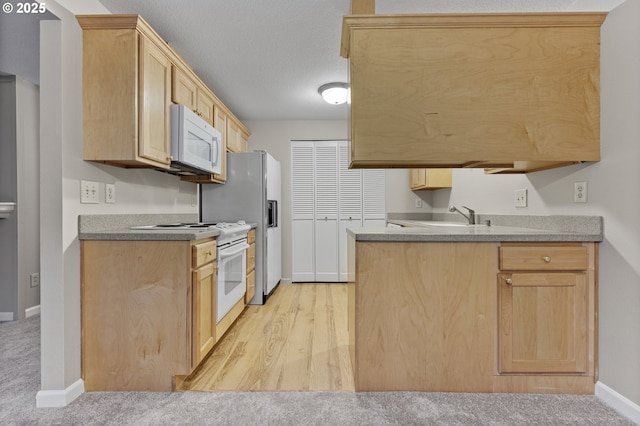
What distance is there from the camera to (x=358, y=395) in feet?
5.56

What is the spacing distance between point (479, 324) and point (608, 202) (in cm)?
88

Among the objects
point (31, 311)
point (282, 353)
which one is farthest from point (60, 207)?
point (31, 311)

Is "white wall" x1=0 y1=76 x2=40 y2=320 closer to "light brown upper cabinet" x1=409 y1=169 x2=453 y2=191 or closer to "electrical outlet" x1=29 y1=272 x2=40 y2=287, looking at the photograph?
"electrical outlet" x1=29 y1=272 x2=40 y2=287

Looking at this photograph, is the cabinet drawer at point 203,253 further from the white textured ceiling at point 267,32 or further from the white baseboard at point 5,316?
the white baseboard at point 5,316

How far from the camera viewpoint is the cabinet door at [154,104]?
1858 mm

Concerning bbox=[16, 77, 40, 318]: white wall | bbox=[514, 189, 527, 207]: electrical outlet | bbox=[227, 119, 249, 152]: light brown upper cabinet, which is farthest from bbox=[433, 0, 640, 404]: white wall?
bbox=[16, 77, 40, 318]: white wall

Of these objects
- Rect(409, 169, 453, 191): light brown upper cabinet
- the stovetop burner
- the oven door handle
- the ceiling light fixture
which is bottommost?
the oven door handle

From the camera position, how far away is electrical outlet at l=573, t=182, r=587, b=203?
67.6 inches

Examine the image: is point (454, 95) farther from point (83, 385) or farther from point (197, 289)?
point (83, 385)

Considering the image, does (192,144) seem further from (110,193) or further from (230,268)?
(230,268)

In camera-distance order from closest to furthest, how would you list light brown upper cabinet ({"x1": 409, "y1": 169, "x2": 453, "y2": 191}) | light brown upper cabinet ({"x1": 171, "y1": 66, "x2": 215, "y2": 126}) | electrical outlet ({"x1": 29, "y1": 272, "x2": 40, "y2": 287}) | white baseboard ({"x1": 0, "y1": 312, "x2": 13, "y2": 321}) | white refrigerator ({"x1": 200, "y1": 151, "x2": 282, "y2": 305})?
1. light brown upper cabinet ({"x1": 171, "y1": 66, "x2": 215, "y2": 126})
2. white baseboard ({"x1": 0, "y1": 312, "x2": 13, "y2": 321})
3. electrical outlet ({"x1": 29, "y1": 272, "x2": 40, "y2": 287})
4. white refrigerator ({"x1": 200, "y1": 151, "x2": 282, "y2": 305})
5. light brown upper cabinet ({"x1": 409, "y1": 169, "x2": 453, "y2": 191})

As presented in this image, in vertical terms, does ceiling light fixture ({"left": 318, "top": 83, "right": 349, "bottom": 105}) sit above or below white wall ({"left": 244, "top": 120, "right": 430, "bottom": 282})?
above

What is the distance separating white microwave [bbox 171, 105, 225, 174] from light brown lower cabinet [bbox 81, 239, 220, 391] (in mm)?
767

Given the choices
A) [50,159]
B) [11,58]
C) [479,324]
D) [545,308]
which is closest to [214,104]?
[11,58]
